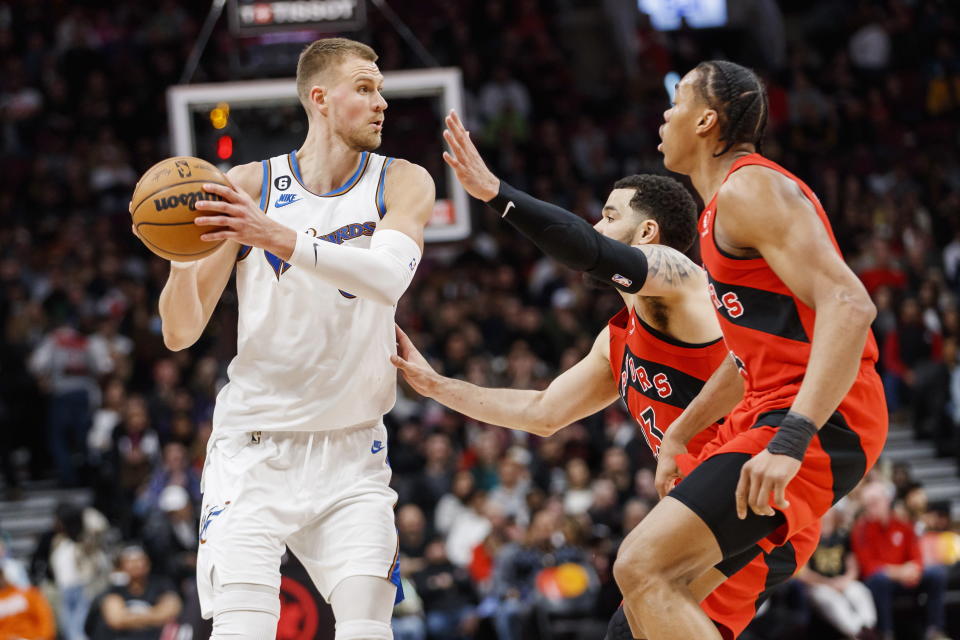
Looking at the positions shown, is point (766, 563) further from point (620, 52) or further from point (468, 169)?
point (620, 52)

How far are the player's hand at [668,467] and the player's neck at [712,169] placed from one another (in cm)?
93

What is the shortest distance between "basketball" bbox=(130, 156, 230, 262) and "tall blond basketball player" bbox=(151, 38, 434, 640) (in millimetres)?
204

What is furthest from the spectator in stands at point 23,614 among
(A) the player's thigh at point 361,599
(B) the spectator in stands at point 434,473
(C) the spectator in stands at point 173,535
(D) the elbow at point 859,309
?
(D) the elbow at point 859,309

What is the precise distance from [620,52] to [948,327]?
857 cm

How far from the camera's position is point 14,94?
18.1 metres

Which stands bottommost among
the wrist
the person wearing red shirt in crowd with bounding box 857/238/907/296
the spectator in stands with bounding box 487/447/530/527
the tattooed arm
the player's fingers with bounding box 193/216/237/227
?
the spectator in stands with bounding box 487/447/530/527

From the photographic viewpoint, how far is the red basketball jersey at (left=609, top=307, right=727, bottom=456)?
5180mm

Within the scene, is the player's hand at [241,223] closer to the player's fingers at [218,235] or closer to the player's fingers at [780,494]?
the player's fingers at [218,235]

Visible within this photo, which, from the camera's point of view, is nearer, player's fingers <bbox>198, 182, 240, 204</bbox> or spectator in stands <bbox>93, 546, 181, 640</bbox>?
player's fingers <bbox>198, 182, 240, 204</bbox>

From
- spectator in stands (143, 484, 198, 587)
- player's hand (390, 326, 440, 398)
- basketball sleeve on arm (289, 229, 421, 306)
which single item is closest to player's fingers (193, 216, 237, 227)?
basketball sleeve on arm (289, 229, 421, 306)

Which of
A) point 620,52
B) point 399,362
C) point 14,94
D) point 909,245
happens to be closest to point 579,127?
point 620,52

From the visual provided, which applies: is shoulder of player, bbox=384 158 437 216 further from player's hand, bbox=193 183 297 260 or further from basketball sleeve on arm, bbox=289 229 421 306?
player's hand, bbox=193 183 297 260

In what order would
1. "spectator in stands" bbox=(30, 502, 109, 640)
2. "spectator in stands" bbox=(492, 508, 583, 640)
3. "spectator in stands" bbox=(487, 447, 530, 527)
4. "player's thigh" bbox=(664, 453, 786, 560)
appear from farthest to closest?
"spectator in stands" bbox=(487, 447, 530, 527) < "spectator in stands" bbox=(30, 502, 109, 640) < "spectator in stands" bbox=(492, 508, 583, 640) < "player's thigh" bbox=(664, 453, 786, 560)

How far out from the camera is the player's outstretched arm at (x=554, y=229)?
185 inches
